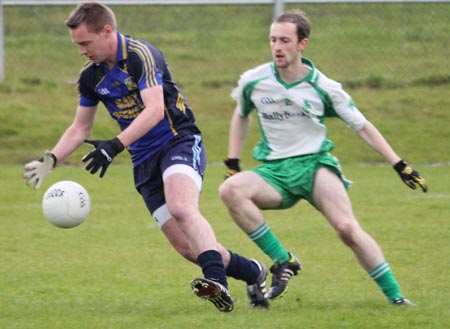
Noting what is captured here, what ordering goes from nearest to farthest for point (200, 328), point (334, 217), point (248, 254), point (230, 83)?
point (200, 328) → point (334, 217) → point (248, 254) → point (230, 83)

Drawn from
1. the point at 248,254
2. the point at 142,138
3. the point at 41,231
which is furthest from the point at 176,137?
the point at 41,231

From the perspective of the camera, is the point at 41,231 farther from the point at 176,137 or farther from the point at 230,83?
the point at 230,83

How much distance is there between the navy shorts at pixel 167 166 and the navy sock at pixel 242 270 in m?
0.48

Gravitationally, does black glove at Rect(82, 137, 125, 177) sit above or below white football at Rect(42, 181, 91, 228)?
above

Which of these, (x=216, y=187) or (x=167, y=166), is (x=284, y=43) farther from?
(x=216, y=187)

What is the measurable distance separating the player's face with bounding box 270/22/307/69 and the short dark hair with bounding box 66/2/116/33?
994 millimetres

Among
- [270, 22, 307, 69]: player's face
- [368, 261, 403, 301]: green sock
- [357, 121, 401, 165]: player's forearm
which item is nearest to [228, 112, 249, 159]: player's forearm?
[270, 22, 307, 69]: player's face

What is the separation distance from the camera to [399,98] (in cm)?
1469

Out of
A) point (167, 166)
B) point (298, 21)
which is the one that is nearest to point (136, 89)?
point (167, 166)

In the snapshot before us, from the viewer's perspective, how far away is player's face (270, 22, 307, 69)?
6.04 meters

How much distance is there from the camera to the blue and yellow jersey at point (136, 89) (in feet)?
18.8

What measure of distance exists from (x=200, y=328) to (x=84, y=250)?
3.05m

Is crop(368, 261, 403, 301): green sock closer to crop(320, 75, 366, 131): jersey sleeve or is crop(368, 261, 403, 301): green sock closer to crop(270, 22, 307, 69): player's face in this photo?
crop(320, 75, 366, 131): jersey sleeve

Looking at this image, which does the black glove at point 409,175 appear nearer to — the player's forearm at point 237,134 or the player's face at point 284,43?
the player's face at point 284,43
